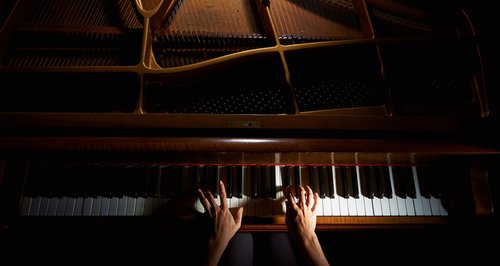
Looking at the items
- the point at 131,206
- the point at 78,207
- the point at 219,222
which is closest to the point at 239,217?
the point at 219,222

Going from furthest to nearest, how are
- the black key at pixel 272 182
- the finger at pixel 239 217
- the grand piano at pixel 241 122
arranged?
the black key at pixel 272 182, the finger at pixel 239 217, the grand piano at pixel 241 122

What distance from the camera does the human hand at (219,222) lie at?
1665 millimetres

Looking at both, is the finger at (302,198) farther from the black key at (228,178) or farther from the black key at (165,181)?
the black key at (165,181)

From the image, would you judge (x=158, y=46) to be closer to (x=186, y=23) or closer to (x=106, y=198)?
(x=186, y=23)

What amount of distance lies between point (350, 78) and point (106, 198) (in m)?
1.82

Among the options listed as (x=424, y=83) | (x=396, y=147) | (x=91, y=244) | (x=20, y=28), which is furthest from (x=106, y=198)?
(x=424, y=83)

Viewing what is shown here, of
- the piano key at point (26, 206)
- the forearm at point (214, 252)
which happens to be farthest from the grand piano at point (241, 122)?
the forearm at point (214, 252)

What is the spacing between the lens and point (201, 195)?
1.72 metres

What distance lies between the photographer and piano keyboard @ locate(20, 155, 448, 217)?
178cm

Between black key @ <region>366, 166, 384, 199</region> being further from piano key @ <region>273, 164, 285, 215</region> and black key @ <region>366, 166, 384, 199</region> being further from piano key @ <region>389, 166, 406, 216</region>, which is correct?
piano key @ <region>273, 164, 285, 215</region>

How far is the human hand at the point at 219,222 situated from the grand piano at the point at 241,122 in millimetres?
94

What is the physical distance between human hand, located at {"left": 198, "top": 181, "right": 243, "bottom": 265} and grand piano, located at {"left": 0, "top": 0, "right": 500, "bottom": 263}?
9 cm

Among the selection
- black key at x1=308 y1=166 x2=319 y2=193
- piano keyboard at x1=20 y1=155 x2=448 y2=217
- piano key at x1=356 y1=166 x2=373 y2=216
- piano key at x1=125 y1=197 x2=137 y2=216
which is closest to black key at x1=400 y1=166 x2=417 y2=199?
piano keyboard at x1=20 y1=155 x2=448 y2=217

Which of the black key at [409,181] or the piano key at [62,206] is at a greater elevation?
the black key at [409,181]
